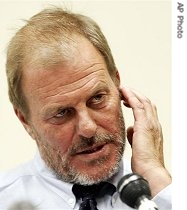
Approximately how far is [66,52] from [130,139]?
0.76 ft

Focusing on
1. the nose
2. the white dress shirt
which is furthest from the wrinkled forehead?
the white dress shirt

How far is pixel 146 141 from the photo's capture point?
0.84 m

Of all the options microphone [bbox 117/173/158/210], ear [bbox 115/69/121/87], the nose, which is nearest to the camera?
microphone [bbox 117/173/158/210]

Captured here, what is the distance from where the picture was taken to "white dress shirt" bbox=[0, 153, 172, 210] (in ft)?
2.65

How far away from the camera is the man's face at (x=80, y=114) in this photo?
773mm

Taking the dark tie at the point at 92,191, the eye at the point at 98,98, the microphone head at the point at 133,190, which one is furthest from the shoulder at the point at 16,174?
the microphone head at the point at 133,190

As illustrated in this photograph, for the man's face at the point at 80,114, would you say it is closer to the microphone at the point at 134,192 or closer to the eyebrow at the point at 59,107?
the eyebrow at the point at 59,107

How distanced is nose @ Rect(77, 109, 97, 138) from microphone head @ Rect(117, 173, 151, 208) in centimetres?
21

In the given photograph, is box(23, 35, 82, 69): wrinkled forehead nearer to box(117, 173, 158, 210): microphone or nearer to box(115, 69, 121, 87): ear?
box(115, 69, 121, 87): ear

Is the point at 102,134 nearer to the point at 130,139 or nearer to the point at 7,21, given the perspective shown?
the point at 130,139

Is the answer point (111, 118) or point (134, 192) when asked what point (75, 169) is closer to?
point (111, 118)

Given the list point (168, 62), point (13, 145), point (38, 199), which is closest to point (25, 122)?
point (13, 145)

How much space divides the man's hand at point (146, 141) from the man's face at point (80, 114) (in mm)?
41

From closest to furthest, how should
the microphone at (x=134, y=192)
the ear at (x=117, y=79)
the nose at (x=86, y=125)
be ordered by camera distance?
the microphone at (x=134, y=192) < the nose at (x=86, y=125) < the ear at (x=117, y=79)
